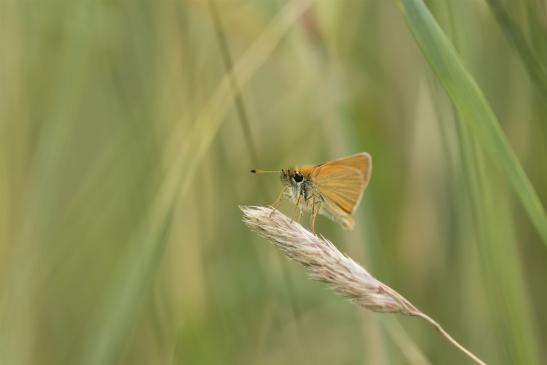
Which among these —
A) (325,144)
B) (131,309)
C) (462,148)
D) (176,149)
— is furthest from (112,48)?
(462,148)

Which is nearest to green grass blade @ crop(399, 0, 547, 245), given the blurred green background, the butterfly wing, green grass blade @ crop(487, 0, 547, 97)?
green grass blade @ crop(487, 0, 547, 97)

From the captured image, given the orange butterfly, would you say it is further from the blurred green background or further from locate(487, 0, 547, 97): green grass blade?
locate(487, 0, 547, 97): green grass blade

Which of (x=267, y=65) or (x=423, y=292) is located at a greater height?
(x=267, y=65)

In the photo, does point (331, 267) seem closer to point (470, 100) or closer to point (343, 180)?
point (470, 100)

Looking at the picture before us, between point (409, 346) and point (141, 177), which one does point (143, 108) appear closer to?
point (141, 177)

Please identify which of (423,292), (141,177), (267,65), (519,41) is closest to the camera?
(519,41)

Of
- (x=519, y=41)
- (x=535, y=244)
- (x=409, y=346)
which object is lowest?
(x=409, y=346)

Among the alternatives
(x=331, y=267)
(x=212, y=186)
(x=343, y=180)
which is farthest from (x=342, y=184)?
(x=331, y=267)
